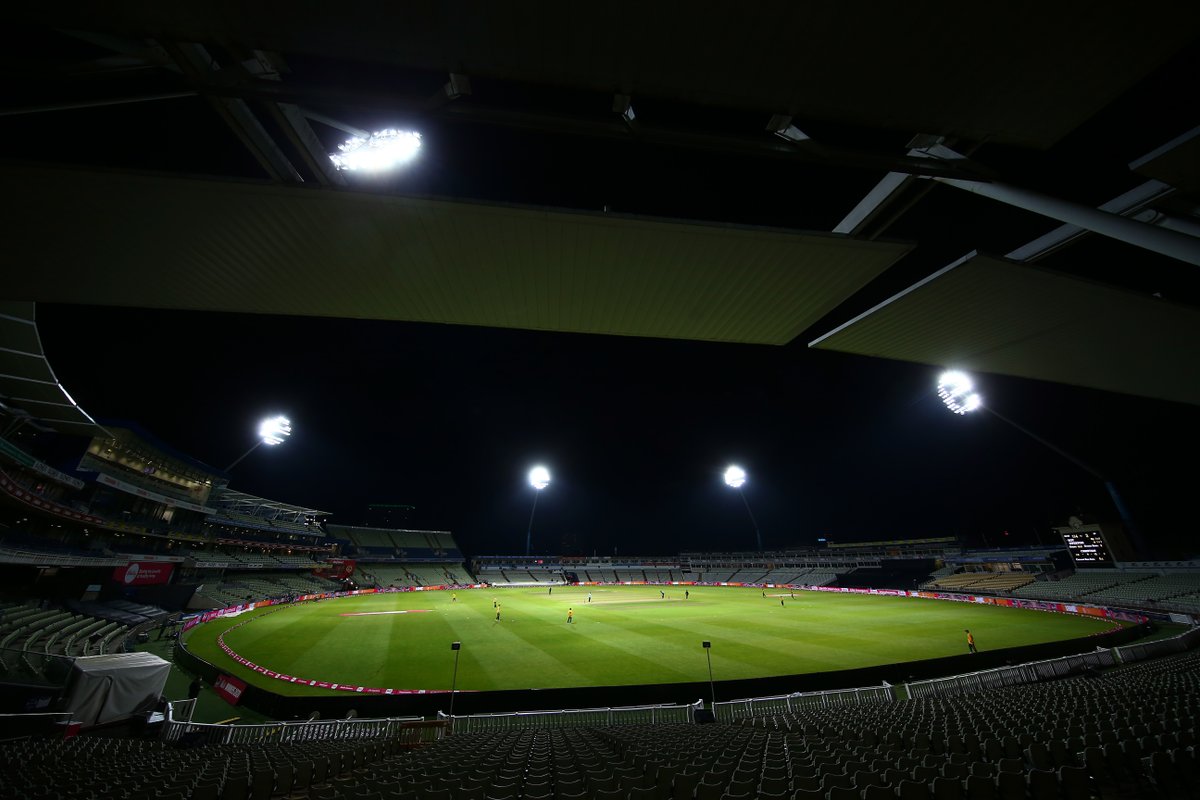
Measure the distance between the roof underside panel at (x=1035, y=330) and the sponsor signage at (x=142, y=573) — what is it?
49035 millimetres

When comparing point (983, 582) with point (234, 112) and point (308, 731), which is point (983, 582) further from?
point (234, 112)

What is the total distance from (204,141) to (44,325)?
22.5m

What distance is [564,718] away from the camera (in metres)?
13.1

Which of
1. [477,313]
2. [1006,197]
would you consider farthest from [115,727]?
[1006,197]

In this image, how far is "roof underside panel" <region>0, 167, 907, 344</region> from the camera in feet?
28.7

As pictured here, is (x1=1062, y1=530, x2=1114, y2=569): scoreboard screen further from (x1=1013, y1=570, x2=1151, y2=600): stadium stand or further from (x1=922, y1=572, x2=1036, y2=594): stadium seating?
(x1=922, y1=572, x2=1036, y2=594): stadium seating

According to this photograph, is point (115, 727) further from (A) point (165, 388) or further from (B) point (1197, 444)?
(B) point (1197, 444)

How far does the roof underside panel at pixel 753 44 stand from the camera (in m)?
5.17

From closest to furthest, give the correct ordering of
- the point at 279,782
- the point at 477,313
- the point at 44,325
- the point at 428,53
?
the point at 428,53, the point at 279,782, the point at 477,313, the point at 44,325

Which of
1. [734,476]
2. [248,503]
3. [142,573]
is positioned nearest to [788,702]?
[142,573]

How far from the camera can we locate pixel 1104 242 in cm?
1446

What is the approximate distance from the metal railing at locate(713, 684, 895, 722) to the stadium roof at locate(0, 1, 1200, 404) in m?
12.1

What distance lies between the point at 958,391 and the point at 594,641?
38.1 m

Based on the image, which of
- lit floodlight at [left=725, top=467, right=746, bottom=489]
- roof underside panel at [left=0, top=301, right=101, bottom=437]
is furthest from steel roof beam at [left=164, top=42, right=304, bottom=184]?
lit floodlight at [left=725, top=467, right=746, bottom=489]
